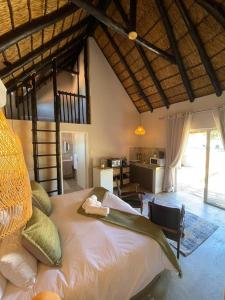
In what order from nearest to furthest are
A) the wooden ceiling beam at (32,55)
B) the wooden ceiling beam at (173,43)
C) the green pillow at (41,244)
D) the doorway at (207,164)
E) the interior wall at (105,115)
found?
the green pillow at (41,244) → the wooden ceiling beam at (32,55) → the wooden ceiling beam at (173,43) → the doorway at (207,164) → the interior wall at (105,115)

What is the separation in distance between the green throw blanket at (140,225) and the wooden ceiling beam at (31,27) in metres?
2.43

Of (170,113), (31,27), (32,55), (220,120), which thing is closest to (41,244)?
(31,27)

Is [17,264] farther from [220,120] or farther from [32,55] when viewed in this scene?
[220,120]

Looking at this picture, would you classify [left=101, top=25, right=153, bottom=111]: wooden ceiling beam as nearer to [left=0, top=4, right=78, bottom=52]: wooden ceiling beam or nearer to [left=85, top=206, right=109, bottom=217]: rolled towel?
[left=0, top=4, right=78, bottom=52]: wooden ceiling beam

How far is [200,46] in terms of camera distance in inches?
127

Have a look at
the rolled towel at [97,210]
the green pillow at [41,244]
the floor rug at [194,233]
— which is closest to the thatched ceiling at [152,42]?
the green pillow at [41,244]

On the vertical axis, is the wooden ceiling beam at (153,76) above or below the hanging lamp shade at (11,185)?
above

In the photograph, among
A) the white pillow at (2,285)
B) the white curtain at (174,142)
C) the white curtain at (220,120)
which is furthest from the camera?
the white curtain at (174,142)

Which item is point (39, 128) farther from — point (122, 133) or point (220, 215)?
point (220, 215)

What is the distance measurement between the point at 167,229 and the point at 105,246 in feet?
3.21

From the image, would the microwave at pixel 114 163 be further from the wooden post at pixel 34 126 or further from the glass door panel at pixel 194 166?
the wooden post at pixel 34 126

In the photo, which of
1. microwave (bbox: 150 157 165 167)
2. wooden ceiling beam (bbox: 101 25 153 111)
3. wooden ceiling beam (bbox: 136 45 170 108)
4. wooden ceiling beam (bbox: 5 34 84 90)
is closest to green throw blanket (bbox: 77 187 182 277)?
microwave (bbox: 150 157 165 167)

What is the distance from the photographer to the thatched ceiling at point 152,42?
7.99ft

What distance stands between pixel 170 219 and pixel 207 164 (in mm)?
2634
